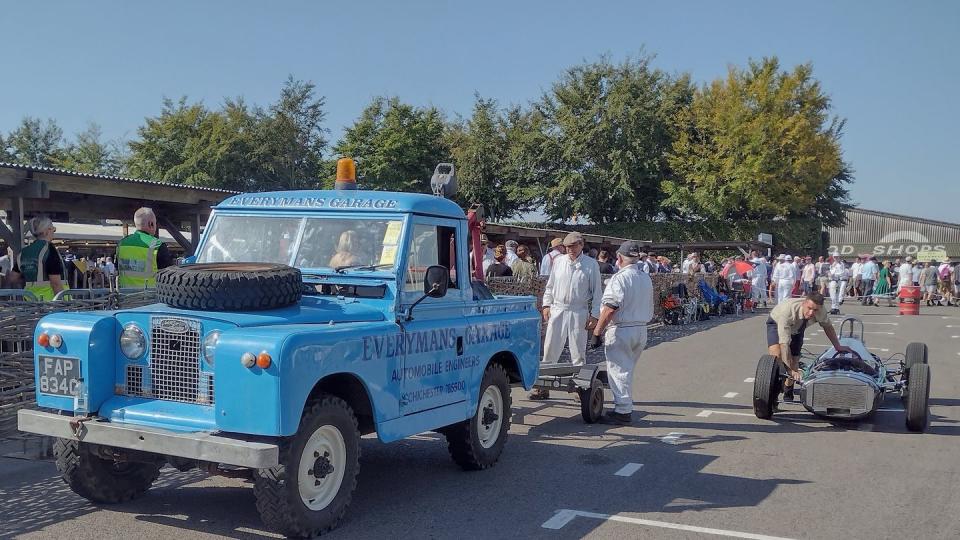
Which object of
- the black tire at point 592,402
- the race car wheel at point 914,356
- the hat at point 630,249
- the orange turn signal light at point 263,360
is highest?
the hat at point 630,249

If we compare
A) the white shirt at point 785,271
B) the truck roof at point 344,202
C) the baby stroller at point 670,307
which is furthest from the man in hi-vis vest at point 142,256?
the white shirt at point 785,271

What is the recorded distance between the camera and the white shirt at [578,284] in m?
10.2

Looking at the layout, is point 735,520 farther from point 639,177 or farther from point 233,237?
point 639,177

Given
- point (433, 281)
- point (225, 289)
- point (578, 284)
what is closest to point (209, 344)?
point (225, 289)

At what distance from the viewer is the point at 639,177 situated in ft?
159

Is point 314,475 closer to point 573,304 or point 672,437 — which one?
point 672,437

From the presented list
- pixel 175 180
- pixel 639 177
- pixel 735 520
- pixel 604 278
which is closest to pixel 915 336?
pixel 604 278

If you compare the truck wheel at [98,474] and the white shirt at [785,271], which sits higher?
the white shirt at [785,271]

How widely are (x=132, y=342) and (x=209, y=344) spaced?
611 mm

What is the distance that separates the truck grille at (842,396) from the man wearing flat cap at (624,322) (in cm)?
182

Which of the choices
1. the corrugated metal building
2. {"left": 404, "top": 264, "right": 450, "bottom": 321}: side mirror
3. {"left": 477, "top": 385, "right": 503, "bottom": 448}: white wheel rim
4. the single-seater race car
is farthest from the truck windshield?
the corrugated metal building

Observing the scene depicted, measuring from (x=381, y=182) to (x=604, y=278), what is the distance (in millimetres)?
29927

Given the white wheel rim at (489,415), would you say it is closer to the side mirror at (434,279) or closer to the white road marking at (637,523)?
the white road marking at (637,523)

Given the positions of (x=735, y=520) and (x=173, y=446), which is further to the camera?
(x=735, y=520)
